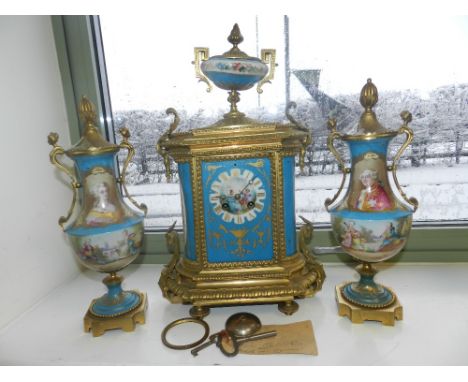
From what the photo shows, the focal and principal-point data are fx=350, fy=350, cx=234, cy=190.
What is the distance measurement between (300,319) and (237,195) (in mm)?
361

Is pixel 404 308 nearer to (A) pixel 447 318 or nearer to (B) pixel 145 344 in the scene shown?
(A) pixel 447 318

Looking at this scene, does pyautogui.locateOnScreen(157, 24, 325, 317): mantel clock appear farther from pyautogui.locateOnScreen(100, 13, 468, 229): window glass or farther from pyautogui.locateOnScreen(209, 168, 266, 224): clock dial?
pyautogui.locateOnScreen(100, 13, 468, 229): window glass

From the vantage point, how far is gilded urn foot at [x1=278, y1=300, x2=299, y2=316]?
0.92 m

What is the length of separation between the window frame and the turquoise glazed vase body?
30 cm

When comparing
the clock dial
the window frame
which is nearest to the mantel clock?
the clock dial

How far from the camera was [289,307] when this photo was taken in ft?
3.03

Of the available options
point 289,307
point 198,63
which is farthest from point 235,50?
point 289,307

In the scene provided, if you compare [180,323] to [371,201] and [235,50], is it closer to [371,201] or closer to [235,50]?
[371,201]

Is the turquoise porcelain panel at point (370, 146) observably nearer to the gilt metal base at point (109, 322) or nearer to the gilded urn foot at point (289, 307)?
the gilded urn foot at point (289, 307)

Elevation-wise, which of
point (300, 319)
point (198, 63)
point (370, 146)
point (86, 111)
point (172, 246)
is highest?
point (198, 63)

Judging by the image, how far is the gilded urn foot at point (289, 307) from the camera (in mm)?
921

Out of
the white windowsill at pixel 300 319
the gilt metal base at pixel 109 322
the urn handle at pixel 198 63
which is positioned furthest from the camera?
the urn handle at pixel 198 63

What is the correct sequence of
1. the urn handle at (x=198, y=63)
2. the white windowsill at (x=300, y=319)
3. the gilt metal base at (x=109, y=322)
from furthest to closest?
the urn handle at (x=198, y=63)
the gilt metal base at (x=109, y=322)
the white windowsill at (x=300, y=319)

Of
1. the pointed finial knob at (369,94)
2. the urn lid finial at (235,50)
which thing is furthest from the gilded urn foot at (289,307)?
the urn lid finial at (235,50)
